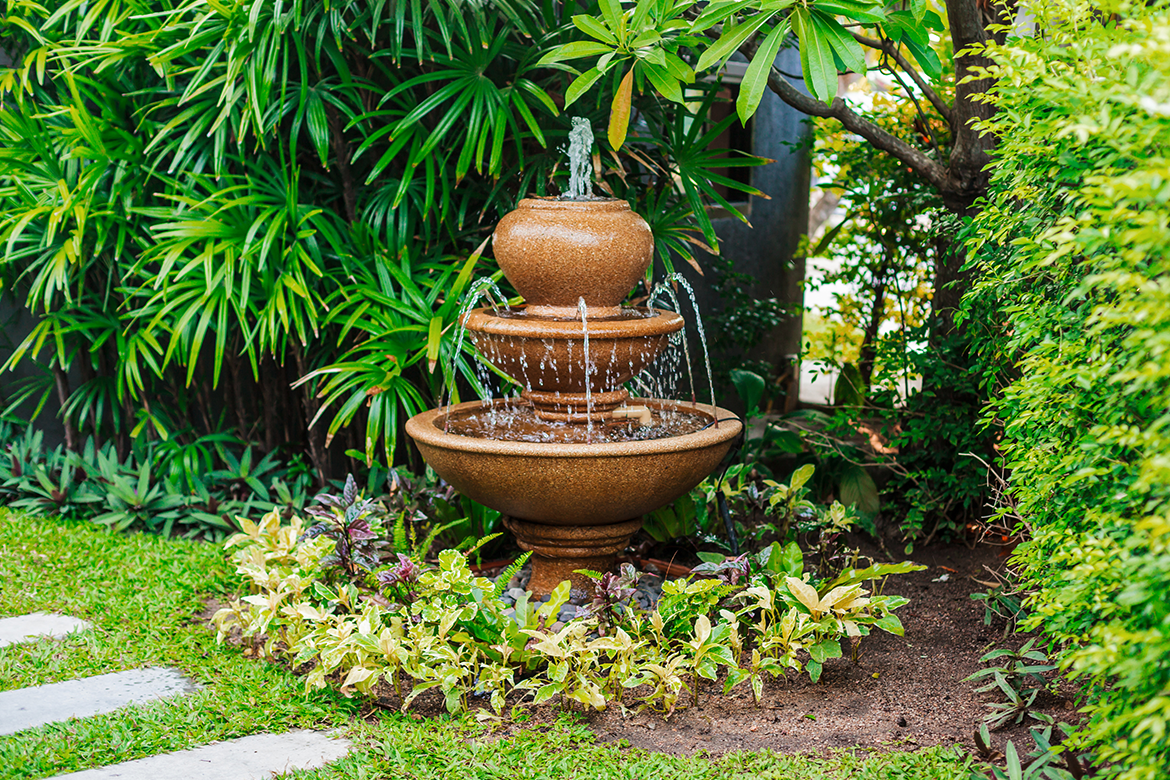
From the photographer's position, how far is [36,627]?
320 cm

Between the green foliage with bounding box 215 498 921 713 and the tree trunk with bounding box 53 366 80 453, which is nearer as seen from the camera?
the green foliage with bounding box 215 498 921 713

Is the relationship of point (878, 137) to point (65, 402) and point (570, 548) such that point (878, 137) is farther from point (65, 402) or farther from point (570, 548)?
point (65, 402)

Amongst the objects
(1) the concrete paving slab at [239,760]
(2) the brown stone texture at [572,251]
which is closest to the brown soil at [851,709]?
(1) the concrete paving slab at [239,760]

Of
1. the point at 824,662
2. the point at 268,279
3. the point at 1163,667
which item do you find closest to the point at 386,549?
the point at 268,279

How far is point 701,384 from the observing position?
554 cm

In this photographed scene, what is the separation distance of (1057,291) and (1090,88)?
0.59 m

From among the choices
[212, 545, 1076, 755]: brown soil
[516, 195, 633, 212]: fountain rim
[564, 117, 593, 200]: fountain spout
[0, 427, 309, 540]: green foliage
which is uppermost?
[564, 117, 593, 200]: fountain spout

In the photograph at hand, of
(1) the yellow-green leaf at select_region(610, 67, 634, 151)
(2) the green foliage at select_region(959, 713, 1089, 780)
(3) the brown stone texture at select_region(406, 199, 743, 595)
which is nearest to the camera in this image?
(2) the green foliage at select_region(959, 713, 1089, 780)

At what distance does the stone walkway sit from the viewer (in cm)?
228

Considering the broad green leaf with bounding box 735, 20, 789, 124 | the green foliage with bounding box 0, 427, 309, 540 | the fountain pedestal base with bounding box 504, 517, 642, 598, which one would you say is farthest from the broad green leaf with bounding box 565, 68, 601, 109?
the green foliage with bounding box 0, 427, 309, 540

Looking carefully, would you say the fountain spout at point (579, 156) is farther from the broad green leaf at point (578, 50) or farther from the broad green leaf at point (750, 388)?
the broad green leaf at point (750, 388)

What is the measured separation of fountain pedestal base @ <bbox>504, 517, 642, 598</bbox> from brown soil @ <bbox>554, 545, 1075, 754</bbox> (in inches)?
23.0

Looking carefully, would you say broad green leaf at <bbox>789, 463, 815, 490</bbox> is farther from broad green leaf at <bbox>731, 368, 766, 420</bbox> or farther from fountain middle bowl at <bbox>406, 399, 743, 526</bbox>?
broad green leaf at <bbox>731, 368, 766, 420</bbox>

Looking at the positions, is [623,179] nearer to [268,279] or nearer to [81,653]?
[268,279]
